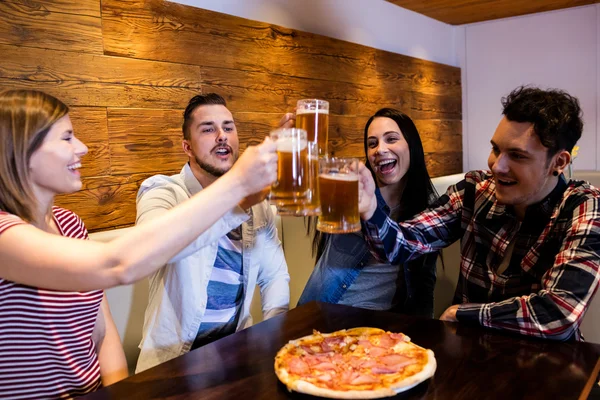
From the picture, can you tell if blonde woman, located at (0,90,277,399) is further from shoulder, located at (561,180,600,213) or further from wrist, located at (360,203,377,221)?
shoulder, located at (561,180,600,213)

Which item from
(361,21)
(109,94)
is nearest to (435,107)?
(361,21)

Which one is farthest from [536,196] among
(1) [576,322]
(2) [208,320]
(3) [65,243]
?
(3) [65,243]

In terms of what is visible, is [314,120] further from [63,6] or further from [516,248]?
[63,6]

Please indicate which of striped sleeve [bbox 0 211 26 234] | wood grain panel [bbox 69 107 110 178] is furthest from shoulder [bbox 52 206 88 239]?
wood grain panel [bbox 69 107 110 178]

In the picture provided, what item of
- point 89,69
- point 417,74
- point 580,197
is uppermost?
point 417,74

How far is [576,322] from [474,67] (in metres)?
5.28

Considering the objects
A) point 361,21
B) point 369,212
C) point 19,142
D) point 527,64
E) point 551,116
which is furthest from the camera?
point 527,64

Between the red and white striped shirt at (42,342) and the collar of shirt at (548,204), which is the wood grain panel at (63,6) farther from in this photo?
the collar of shirt at (548,204)

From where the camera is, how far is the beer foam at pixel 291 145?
1.16 m

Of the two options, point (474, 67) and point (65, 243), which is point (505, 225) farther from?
point (474, 67)

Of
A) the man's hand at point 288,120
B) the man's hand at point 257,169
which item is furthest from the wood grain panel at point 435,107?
the man's hand at point 257,169

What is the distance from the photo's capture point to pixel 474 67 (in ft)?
20.3

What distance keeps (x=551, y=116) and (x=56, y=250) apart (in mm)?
1355

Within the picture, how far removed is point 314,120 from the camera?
131 centimetres
